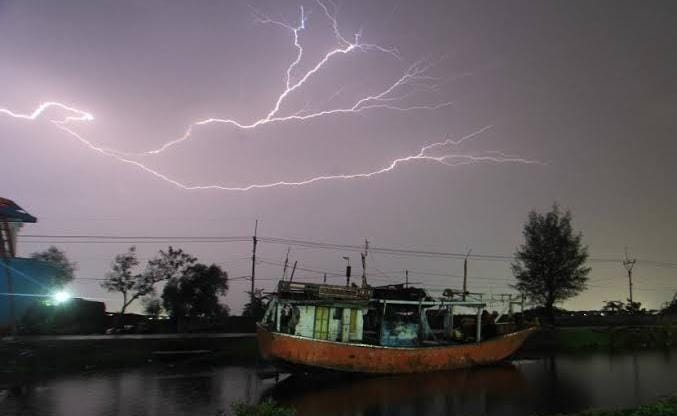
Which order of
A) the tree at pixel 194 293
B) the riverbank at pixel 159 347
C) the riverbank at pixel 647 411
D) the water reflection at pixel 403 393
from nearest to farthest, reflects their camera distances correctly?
the riverbank at pixel 647 411 → the water reflection at pixel 403 393 → the riverbank at pixel 159 347 → the tree at pixel 194 293

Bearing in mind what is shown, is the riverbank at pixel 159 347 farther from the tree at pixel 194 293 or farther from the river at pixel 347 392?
the tree at pixel 194 293

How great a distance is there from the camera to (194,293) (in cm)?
4956

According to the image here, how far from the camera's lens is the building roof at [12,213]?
30.1m

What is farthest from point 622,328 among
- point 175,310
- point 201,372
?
point 175,310

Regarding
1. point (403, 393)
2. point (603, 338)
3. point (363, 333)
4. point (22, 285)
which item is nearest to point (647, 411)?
point (403, 393)

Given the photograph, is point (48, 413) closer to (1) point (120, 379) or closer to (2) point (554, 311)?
(1) point (120, 379)

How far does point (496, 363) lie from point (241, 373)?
17.7 meters

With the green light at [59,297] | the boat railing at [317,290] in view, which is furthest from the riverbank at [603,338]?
the green light at [59,297]

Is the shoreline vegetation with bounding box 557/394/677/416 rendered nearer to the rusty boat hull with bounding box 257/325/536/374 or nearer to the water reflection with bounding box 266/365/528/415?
the water reflection with bounding box 266/365/528/415

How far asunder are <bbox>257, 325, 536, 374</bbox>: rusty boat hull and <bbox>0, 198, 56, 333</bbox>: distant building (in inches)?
570

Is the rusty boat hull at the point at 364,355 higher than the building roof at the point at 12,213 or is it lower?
lower

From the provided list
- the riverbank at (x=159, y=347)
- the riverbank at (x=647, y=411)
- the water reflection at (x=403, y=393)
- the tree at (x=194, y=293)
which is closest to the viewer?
the riverbank at (x=647, y=411)

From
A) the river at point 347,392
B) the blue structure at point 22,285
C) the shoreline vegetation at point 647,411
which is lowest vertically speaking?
the river at point 347,392

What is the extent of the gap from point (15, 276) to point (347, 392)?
2082 centimetres
